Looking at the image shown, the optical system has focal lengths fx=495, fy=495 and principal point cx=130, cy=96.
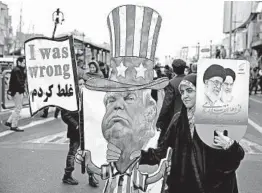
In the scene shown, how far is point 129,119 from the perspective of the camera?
2865 mm

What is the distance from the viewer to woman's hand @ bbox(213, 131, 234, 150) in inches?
111

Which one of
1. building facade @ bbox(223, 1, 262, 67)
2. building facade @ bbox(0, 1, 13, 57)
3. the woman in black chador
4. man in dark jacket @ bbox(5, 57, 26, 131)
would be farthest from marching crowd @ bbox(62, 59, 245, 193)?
building facade @ bbox(0, 1, 13, 57)

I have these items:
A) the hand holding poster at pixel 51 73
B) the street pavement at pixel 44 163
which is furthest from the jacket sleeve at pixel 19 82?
the hand holding poster at pixel 51 73

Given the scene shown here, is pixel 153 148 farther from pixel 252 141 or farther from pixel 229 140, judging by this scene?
pixel 252 141

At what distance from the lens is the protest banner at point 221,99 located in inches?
112

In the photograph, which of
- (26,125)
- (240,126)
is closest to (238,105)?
(240,126)

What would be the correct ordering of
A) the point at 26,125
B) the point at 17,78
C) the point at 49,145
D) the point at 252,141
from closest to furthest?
the point at 49,145
the point at 252,141
the point at 17,78
the point at 26,125

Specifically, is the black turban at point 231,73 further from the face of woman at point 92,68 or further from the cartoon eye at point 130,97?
the face of woman at point 92,68

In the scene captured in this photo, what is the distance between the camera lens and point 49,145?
938 centimetres

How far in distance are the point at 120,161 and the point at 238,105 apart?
76 centimetres

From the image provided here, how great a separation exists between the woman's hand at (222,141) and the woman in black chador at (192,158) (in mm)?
61

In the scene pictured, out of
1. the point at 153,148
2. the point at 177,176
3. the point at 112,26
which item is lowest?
the point at 177,176

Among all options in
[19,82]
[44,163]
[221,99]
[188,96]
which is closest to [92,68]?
[44,163]

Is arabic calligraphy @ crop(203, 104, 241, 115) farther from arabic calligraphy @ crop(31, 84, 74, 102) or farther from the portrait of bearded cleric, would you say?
arabic calligraphy @ crop(31, 84, 74, 102)
